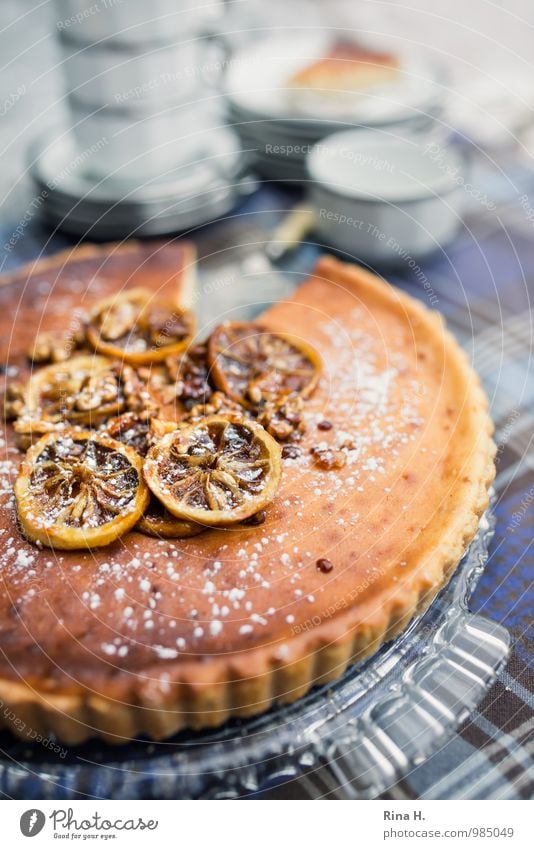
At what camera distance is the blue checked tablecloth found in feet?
5.97

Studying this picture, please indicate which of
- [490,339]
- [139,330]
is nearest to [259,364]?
[139,330]

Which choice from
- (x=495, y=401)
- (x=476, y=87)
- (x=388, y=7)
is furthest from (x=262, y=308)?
(x=388, y=7)

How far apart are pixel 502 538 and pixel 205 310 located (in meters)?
1.63

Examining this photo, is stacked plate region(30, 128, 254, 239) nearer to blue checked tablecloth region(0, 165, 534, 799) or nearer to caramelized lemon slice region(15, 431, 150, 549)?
blue checked tablecloth region(0, 165, 534, 799)

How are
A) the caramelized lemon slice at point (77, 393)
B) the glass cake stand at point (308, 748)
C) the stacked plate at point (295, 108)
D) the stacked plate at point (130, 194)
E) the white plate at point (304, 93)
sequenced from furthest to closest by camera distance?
the white plate at point (304, 93), the stacked plate at point (295, 108), the stacked plate at point (130, 194), the caramelized lemon slice at point (77, 393), the glass cake stand at point (308, 748)

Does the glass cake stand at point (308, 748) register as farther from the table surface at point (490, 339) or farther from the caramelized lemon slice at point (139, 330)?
the caramelized lemon slice at point (139, 330)

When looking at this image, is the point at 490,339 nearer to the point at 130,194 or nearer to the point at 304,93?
the point at 130,194

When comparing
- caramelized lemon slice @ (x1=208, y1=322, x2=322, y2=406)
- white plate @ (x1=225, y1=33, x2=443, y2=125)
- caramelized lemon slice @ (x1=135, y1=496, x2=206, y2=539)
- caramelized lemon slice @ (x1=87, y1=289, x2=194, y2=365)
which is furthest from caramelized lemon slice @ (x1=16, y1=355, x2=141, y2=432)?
white plate @ (x1=225, y1=33, x2=443, y2=125)

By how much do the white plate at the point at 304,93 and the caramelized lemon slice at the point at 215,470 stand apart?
7.70ft

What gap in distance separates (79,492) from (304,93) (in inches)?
125

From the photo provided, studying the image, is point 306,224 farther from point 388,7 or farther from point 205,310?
point 388,7

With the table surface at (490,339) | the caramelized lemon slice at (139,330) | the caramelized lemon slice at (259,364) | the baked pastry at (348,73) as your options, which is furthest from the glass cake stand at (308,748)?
the baked pastry at (348,73)

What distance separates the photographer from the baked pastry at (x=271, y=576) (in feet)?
5.89

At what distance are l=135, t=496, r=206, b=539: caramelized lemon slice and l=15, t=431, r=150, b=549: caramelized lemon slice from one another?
0.04 m
